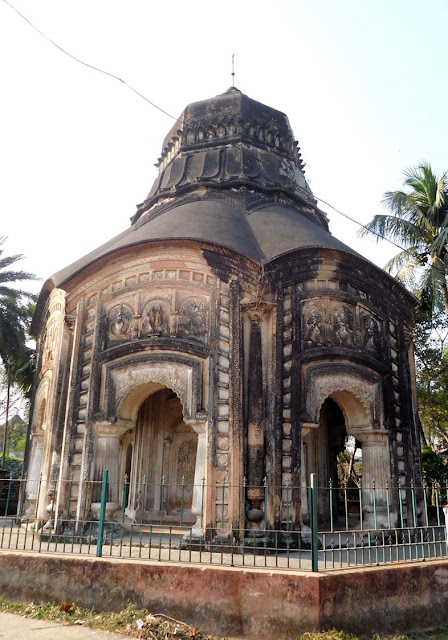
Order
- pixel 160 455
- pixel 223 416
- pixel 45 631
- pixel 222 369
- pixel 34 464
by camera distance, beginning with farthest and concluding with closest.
Result: 1. pixel 34 464
2. pixel 160 455
3. pixel 222 369
4. pixel 223 416
5. pixel 45 631

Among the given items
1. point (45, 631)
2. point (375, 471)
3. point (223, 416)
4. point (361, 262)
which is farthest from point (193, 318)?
point (45, 631)

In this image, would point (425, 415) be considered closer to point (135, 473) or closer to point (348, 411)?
point (348, 411)

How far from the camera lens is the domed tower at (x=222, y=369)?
30.8 feet

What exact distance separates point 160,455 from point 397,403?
5.13 meters

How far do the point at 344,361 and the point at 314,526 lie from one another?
4618mm

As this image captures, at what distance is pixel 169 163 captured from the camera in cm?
1502

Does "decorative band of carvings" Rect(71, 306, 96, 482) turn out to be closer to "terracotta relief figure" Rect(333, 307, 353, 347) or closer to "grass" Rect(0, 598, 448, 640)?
"grass" Rect(0, 598, 448, 640)

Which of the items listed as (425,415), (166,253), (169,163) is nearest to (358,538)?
(166,253)

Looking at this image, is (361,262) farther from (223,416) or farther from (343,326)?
(223,416)

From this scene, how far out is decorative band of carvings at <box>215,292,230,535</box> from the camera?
8.91m

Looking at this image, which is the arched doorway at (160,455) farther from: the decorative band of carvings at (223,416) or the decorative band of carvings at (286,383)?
the decorative band of carvings at (286,383)

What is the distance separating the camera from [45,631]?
20.3 ft

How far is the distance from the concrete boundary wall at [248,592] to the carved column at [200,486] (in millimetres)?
1798

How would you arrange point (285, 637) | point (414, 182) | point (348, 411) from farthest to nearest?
point (414, 182), point (348, 411), point (285, 637)
